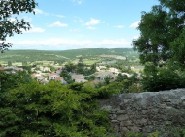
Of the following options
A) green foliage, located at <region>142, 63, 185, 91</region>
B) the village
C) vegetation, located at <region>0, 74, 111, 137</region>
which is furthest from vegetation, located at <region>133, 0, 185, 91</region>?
vegetation, located at <region>0, 74, 111, 137</region>

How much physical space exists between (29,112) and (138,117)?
2.87 metres

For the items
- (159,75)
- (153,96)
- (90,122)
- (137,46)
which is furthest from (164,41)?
(90,122)

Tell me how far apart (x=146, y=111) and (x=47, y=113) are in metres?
2.73

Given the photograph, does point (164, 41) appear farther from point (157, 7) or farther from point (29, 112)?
point (29, 112)

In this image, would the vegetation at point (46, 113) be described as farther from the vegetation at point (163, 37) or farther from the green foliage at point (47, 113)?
the vegetation at point (163, 37)

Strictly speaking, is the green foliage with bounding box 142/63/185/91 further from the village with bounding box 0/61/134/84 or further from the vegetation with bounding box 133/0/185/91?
the vegetation with bounding box 133/0/185/91

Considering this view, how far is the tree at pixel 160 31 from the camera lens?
23.3 meters

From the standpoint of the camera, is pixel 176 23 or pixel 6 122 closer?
pixel 6 122

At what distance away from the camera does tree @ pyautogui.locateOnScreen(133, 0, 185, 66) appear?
23300 mm

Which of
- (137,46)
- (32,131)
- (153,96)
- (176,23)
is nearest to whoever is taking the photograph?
(32,131)

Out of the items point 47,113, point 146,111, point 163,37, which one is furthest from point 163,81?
point 163,37

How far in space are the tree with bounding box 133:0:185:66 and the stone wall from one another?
41.3ft

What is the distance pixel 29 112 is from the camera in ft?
24.9

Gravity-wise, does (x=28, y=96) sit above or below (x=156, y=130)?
above
